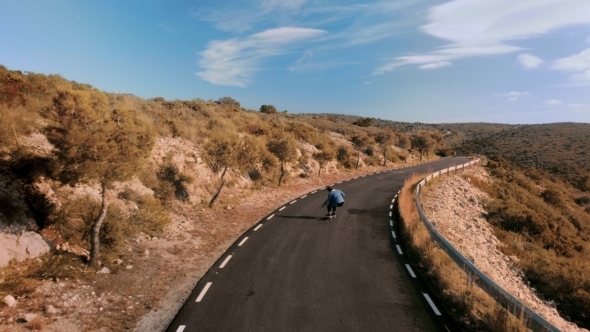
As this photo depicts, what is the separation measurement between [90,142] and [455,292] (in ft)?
33.8

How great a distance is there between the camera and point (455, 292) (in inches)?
309

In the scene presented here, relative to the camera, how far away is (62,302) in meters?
7.15

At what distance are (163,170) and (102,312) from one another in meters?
10.4

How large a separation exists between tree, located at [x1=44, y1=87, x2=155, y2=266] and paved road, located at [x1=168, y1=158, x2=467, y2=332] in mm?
4011

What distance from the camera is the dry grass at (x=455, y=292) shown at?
6383 millimetres

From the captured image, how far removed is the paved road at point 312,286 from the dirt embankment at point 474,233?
12.4 feet

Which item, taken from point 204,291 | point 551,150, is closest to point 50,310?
point 204,291

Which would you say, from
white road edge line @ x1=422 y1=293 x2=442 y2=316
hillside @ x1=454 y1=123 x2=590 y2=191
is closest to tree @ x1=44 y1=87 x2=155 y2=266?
white road edge line @ x1=422 y1=293 x2=442 y2=316

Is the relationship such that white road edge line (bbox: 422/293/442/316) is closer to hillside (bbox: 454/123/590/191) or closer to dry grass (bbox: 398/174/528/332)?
dry grass (bbox: 398/174/528/332)

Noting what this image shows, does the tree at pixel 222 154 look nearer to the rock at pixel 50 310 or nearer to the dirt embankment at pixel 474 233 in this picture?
the rock at pixel 50 310

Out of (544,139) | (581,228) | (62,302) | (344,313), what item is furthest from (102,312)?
(544,139)

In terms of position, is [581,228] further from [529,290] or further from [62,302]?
[62,302]

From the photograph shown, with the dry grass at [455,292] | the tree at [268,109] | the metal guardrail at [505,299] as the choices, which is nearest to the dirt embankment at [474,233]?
the dry grass at [455,292]

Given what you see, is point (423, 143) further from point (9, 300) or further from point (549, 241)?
point (9, 300)
